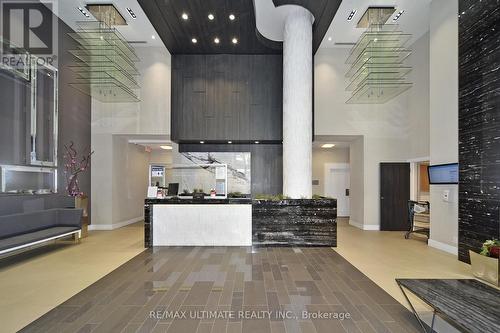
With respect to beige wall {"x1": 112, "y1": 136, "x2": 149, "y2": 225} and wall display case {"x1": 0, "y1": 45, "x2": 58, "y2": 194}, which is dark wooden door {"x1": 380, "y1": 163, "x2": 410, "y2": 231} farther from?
wall display case {"x1": 0, "y1": 45, "x2": 58, "y2": 194}

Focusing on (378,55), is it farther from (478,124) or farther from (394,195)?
(394,195)

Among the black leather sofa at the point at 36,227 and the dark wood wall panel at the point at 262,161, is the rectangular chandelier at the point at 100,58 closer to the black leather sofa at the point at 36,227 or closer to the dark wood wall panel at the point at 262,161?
the dark wood wall panel at the point at 262,161

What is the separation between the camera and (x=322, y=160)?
10.8m

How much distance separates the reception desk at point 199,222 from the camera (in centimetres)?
582

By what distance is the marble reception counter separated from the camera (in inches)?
226

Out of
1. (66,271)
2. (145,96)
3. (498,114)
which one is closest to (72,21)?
(145,96)

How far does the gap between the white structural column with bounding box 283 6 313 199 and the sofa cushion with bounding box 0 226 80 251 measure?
4.66 m

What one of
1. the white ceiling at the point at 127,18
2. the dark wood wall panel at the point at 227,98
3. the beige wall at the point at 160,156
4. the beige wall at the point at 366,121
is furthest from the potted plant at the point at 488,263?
the beige wall at the point at 160,156

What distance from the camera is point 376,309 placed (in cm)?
300

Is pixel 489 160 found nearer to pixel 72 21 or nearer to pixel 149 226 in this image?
pixel 149 226

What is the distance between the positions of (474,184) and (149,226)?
Result: 611 cm

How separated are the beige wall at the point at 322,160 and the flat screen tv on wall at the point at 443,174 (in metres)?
4.75

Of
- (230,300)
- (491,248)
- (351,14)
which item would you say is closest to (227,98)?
(351,14)

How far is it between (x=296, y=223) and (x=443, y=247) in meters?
3.05
